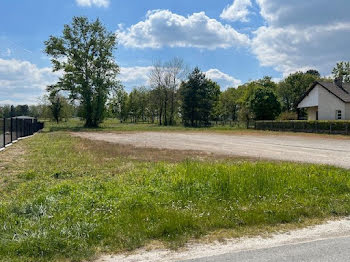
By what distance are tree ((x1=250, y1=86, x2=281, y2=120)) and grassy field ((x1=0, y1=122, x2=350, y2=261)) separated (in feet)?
130

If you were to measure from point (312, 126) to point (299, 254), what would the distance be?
31.9m

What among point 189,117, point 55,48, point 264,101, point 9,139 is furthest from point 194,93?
point 9,139

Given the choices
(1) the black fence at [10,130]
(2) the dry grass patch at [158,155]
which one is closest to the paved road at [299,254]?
(2) the dry grass patch at [158,155]

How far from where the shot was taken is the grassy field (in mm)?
3895

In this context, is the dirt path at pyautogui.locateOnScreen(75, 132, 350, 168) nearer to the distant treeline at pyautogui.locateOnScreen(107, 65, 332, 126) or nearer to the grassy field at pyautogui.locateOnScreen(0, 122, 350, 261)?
the grassy field at pyautogui.locateOnScreen(0, 122, 350, 261)

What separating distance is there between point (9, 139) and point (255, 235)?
19323mm

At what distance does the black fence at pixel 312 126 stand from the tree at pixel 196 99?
763 inches

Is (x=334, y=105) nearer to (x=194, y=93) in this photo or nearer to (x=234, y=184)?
(x=194, y=93)

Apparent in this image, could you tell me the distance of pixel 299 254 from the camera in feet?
11.6

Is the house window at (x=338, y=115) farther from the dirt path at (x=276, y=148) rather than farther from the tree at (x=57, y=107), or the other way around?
the tree at (x=57, y=107)

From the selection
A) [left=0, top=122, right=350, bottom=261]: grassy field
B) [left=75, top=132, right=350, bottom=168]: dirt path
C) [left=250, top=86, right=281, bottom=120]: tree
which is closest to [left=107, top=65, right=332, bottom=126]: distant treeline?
[left=250, top=86, right=281, bottom=120]: tree

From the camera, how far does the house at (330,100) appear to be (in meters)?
36.3

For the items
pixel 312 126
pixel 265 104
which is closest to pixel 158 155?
pixel 312 126

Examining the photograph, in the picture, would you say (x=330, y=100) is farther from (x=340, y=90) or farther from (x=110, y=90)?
(x=110, y=90)
